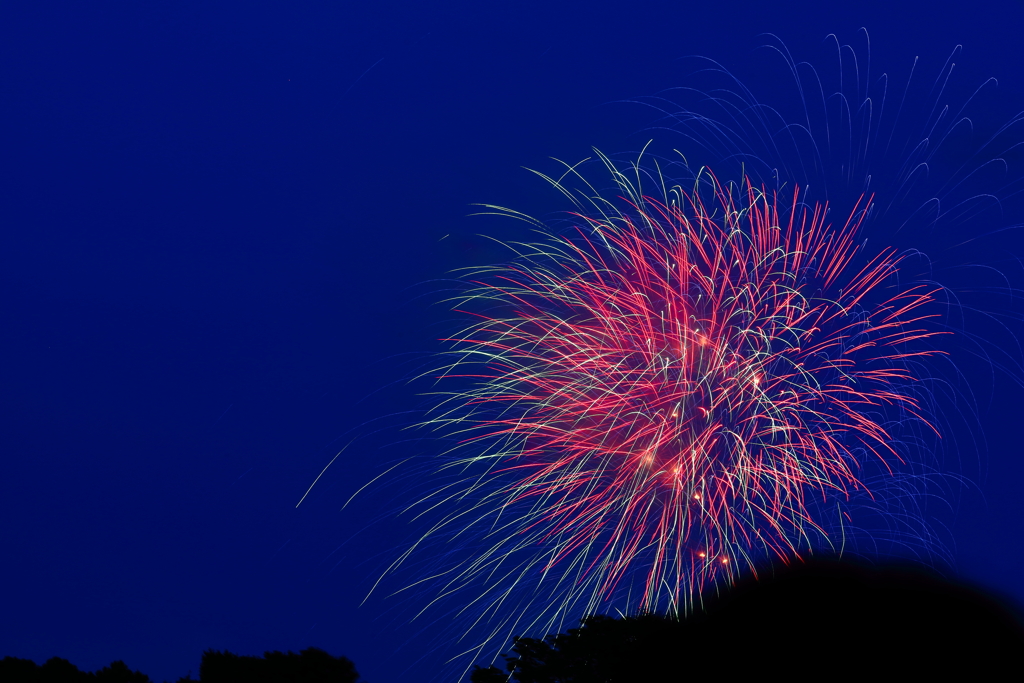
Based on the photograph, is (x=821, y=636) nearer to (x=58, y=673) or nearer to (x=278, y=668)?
(x=278, y=668)

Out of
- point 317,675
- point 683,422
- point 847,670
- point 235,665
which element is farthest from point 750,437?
point 235,665

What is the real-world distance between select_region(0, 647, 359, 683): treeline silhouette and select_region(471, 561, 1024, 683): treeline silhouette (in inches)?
168

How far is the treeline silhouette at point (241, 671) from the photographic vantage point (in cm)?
1241

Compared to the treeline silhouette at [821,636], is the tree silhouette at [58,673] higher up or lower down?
higher up

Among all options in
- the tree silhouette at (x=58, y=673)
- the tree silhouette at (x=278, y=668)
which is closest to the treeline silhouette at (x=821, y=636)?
the tree silhouette at (x=278, y=668)

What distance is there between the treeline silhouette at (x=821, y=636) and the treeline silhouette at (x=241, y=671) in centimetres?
426

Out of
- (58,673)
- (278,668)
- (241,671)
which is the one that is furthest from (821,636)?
(58,673)

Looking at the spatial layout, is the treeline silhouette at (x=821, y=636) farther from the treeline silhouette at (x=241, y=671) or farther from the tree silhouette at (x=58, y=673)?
the tree silhouette at (x=58, y=673)

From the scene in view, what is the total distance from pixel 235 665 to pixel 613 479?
8844mm

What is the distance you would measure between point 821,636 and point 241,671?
1084 centimetres

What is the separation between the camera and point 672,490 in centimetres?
1042

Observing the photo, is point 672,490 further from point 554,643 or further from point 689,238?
point 689,238

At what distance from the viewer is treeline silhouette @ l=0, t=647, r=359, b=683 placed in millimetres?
12414

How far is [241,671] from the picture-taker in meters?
12.7
